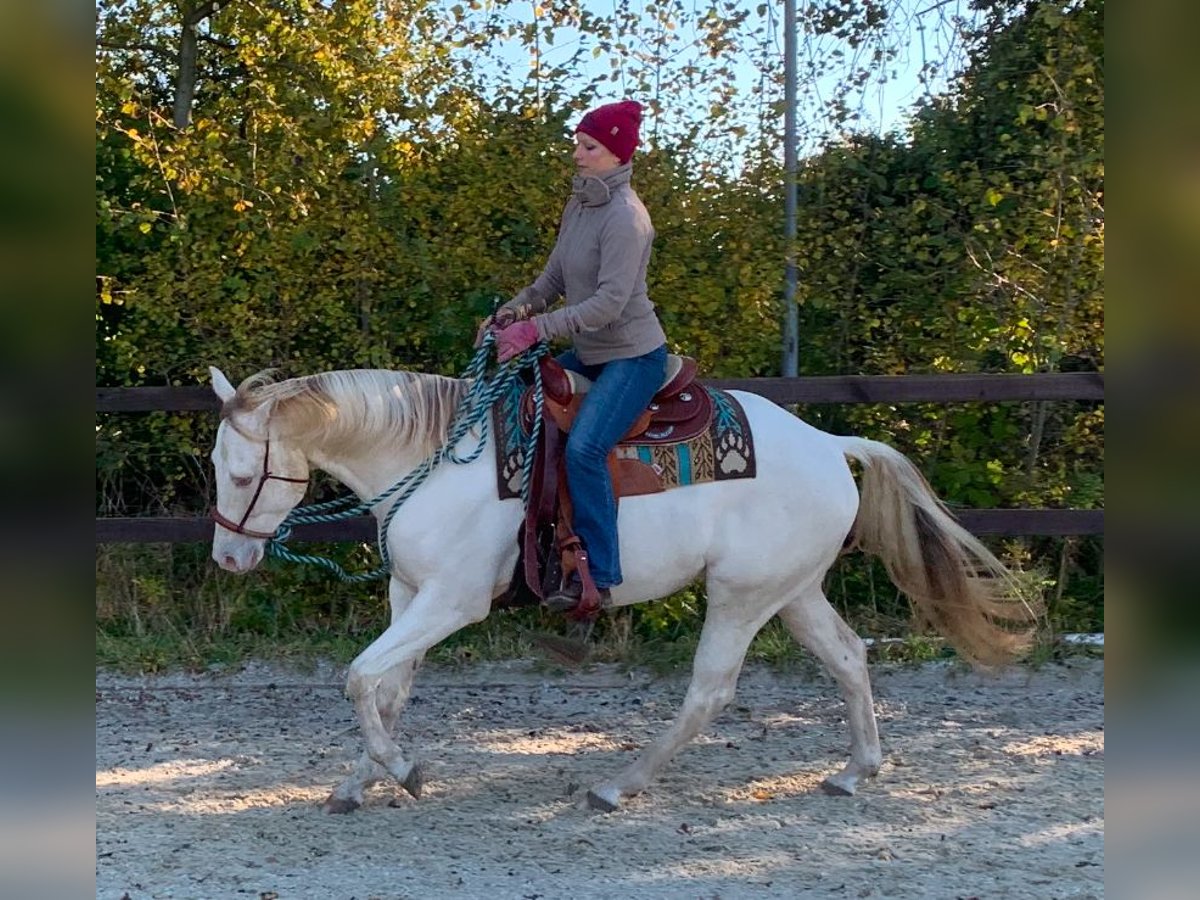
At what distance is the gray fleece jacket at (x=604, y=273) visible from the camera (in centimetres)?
385

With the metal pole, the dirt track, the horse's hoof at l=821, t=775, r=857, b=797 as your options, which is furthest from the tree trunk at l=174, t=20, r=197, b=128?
the horse's hoof at l=821, t=775, r=857, b=797

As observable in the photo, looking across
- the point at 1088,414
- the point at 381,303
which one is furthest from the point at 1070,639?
the point at 381,303

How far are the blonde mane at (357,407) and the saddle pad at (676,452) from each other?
22 centimetres

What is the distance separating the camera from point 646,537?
412cm

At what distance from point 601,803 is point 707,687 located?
0.59m

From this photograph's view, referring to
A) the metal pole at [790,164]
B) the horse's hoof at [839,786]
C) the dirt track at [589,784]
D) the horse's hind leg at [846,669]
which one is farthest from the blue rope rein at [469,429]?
the metal pole at [790,164]

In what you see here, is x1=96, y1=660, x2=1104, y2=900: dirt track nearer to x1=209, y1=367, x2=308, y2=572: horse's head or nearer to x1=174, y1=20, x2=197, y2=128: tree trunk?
x1=209, y1=367, x2=308, y2=572: horse's head

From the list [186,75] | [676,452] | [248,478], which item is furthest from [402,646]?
[186,75]

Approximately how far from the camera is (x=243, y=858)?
A: 372 cm

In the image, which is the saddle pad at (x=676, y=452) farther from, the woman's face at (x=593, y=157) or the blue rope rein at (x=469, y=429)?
the woman's face at (x=593, y=157)

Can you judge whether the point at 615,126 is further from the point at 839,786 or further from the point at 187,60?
the point at 187,60

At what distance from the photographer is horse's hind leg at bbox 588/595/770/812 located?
423 cm
